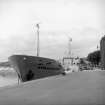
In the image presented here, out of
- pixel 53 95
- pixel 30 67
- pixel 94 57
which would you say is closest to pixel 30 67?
pixel 30 67

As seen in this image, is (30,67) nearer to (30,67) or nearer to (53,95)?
(30,67)

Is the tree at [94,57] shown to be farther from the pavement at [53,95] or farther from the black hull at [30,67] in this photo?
the pavement at [53,95]

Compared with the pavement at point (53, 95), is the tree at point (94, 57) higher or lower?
higher

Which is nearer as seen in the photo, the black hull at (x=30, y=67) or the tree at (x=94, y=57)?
the black hull at (x=30, y=67)

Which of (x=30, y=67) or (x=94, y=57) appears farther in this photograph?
(x=94, y=57)

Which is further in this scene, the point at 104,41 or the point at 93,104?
the point at 104,41

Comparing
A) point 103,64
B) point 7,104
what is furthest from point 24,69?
point 103,64

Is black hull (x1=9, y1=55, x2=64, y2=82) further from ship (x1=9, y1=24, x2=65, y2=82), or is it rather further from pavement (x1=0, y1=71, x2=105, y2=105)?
pavement (x1=0, y1=71, x2=105, y2=105)

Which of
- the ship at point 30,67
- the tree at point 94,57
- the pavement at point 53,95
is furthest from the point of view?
the tree at point 94,57

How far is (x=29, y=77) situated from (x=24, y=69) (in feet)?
4.14

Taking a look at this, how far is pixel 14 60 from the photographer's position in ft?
84.5

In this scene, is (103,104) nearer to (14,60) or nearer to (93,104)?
(93,104)

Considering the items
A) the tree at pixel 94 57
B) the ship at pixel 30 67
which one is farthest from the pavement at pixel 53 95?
the tree at pixel 94 57

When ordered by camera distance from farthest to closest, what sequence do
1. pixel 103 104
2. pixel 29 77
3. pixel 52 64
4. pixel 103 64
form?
1. pixel 103 64
2. pixel 52 64
3. pixel 29 77
4. pixel 103 104
